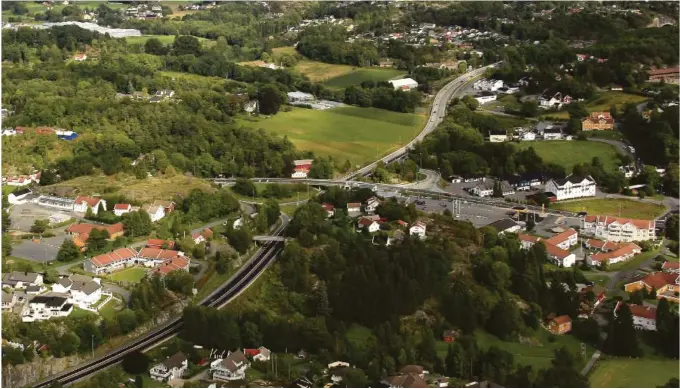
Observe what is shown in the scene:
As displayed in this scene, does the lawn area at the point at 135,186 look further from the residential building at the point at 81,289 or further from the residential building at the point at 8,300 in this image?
the residential building at the point at 8,300

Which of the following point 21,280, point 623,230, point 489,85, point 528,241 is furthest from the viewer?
point 489,85

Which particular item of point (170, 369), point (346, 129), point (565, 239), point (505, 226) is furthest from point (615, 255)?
point (346, 129)

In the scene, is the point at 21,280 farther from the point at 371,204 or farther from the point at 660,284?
the point at 660,284

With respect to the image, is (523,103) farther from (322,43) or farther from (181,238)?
(181,238)

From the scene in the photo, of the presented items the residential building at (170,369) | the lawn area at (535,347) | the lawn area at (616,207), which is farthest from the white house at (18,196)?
the lawn area at (616,207)

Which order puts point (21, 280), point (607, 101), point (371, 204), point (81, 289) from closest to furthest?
1. point (81, 289)
2. point (21, 280)
3. point (371, 204)
4. point (607, 101)

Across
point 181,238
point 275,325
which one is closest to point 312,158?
point 181,238
